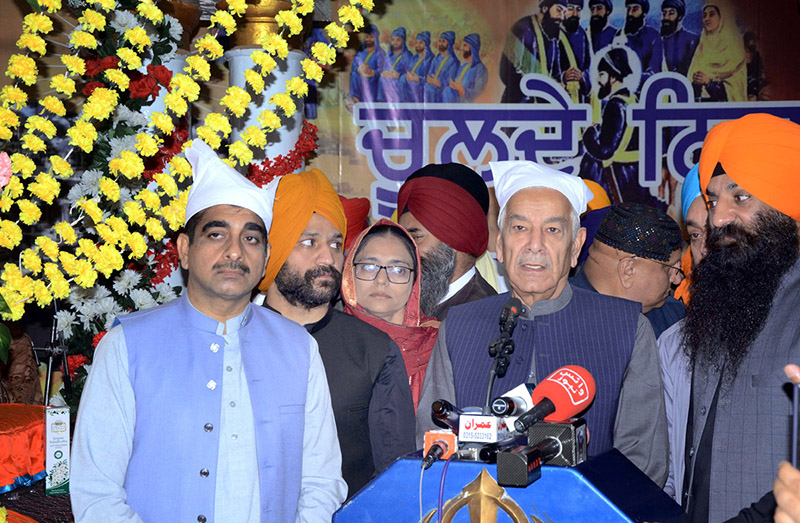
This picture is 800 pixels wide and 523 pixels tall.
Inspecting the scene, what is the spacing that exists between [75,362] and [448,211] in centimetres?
192

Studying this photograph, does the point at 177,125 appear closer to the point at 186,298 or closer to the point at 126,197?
the point at 126,197

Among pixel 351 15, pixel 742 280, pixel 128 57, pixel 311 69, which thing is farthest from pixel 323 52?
pixel 742 280

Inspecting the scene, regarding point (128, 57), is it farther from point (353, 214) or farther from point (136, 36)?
point (353, 214)

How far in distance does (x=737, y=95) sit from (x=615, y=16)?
44.7 inches

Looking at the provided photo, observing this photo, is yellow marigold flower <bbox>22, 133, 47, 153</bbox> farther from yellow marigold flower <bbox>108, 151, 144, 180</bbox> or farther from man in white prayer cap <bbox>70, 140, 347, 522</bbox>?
man in white prayer cap <bbox>70, 140, 347, 522</bbox>

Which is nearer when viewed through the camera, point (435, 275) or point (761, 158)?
point (761, 158)

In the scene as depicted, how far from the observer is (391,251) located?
3471 millimetres

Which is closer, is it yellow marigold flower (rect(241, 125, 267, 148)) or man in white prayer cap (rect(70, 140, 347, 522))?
man in white prayer cap (rect(70, 140, 347, 522))

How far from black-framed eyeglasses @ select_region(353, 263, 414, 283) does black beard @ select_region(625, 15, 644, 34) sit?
3788 mm

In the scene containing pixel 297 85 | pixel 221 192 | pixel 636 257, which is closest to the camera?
pixel 221 192

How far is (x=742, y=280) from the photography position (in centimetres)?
270

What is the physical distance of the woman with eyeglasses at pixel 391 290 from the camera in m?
3.41

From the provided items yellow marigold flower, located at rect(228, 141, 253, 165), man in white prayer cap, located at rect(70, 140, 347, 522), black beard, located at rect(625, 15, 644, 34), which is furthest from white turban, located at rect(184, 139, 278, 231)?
black beard, located at rect(625, 15, 644, 34)

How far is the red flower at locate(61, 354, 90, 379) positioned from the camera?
134 inches
